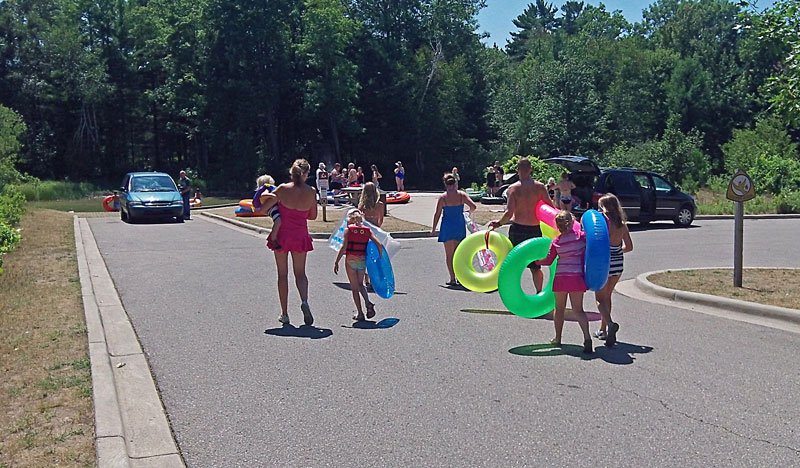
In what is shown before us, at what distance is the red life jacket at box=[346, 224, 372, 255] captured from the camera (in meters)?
9.57

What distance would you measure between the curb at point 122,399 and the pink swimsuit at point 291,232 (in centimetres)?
189

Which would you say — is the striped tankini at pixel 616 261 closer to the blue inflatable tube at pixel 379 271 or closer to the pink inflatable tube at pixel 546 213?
the pink inflatable tube at pixel 546 213

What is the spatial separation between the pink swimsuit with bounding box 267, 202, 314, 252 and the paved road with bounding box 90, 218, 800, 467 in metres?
0.95

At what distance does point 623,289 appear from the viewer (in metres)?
12.1

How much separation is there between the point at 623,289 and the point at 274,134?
47.0 m

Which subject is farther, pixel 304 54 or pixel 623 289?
pixel 304 54

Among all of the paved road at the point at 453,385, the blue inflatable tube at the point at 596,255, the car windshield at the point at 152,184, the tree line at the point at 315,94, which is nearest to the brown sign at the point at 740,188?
the paved road at the point at 453,385

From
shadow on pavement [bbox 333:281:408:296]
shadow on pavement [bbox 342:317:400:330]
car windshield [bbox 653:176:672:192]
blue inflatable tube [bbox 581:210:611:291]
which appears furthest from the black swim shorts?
car windshield [bbox 653:176:672:192]

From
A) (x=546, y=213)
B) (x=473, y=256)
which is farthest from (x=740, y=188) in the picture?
(x=473, y=256)

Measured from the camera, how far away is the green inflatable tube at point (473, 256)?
1089 centimetres

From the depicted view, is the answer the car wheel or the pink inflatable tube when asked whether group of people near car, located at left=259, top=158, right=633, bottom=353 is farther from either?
the car wheel

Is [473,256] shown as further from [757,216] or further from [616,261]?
[757,216]

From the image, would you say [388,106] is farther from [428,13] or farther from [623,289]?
[623,289]

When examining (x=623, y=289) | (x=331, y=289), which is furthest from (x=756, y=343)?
(x=331, y=289)
